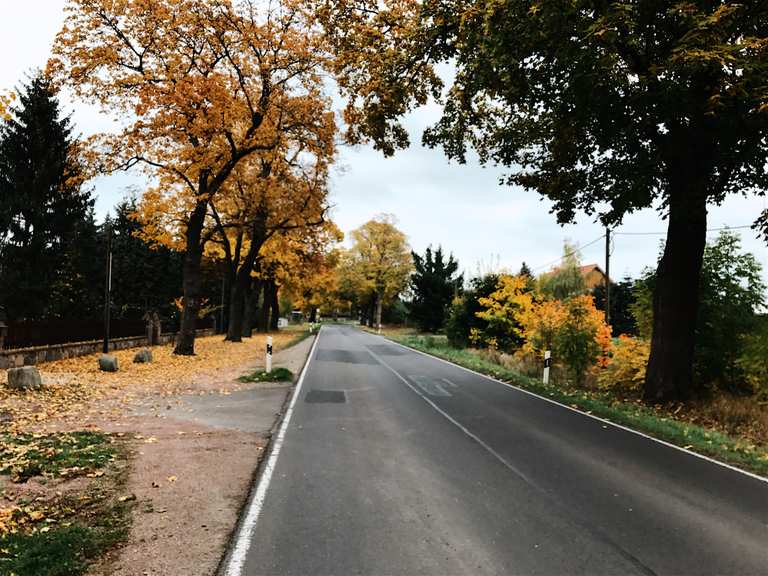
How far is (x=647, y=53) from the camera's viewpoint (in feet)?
32.4

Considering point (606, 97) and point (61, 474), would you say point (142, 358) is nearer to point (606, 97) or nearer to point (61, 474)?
point (61, 474)

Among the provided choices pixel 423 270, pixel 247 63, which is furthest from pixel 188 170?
pixel 423 270

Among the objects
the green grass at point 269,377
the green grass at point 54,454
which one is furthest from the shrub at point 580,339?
the green grass at point 54,454

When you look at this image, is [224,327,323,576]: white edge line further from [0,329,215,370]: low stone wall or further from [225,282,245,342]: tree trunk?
[225,282,245,342]: tree trunk

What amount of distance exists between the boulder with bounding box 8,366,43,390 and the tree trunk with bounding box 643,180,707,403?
536 inches

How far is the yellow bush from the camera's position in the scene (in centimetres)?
1320

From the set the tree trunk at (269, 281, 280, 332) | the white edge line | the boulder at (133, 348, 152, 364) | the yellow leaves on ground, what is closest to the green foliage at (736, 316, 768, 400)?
the white edge line

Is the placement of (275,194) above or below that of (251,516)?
above

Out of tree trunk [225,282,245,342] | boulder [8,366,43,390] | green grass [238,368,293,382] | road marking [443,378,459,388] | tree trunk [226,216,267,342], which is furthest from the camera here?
tree trunk [225,282,245,342]

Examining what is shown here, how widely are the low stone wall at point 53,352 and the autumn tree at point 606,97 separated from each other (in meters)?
11.5

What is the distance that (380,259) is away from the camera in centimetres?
6606

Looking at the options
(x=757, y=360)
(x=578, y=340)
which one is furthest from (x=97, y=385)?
(x=757, y=360)

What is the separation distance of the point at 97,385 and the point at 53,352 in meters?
5.57

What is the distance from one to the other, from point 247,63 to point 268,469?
17.2 meters
